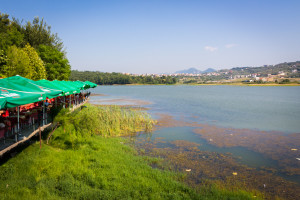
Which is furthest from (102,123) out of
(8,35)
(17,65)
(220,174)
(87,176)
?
(8,35)

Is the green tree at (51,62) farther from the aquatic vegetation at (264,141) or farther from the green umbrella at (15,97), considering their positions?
the green umbrella at (15,97)

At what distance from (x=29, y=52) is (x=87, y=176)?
25967 mm

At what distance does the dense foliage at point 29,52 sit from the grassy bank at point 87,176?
52.1 feet

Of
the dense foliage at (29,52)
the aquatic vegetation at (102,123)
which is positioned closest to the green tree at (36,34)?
the dense foliage at (29,52)

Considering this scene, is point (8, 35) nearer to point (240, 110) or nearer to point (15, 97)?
point (15, 97)

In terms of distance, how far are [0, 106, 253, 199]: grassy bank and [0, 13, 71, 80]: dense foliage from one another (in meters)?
15.9

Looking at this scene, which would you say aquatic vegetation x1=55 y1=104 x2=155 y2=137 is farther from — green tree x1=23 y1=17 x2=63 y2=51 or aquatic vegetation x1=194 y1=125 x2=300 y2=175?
green tree x1=23 y1=17 x2=63 y2=51

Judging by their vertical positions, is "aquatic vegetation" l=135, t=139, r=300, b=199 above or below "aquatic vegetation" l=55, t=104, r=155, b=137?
below

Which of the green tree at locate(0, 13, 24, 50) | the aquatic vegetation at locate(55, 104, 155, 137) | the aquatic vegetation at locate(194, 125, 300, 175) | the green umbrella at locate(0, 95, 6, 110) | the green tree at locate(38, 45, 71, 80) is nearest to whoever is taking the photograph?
the green umbrella at locate(0, 95, 6, 110)

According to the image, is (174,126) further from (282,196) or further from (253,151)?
(282,196)

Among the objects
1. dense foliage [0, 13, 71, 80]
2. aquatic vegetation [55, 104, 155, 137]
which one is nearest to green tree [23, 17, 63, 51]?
dense foliage [0, 13, 71, 80]

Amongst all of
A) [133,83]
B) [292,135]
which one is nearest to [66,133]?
[292,135]

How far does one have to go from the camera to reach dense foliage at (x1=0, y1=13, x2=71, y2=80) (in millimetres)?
24000

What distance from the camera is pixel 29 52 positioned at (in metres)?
28.9
